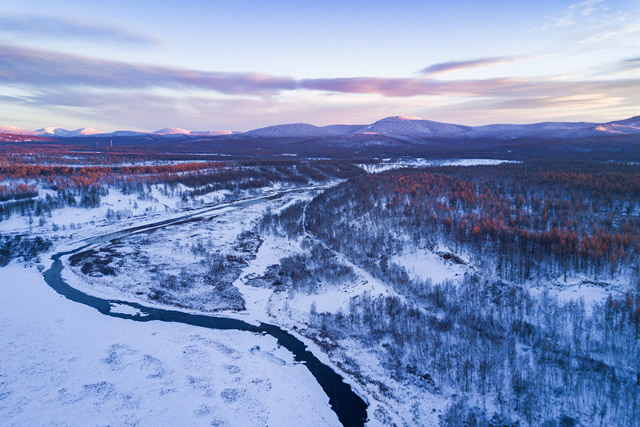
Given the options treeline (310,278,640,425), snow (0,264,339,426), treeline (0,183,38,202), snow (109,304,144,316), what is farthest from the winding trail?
treeline (0,183,38,202)

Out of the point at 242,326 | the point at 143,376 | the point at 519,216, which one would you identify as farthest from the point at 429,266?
the point at 143,376

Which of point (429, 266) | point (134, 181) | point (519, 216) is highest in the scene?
point (134, 181)

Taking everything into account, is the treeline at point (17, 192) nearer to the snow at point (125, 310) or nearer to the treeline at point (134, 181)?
the treeline at point (134, 181)

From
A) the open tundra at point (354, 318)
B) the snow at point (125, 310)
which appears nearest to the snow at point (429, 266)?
the open tundra at point (354, 318)

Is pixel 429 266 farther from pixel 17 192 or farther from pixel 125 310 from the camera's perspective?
pixel 17 192

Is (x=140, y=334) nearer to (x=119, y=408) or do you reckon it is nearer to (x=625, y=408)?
(x=119, y=408)

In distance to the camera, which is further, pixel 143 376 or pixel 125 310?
pixel 125 310

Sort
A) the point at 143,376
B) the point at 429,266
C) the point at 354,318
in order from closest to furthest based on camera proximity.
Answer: the point at 143,376 < the point at 354,318 < the point at 429,266

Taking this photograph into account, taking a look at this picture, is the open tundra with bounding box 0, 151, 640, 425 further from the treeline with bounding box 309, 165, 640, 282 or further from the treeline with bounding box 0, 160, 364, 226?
the treeline with bounding box 0, 160, 364, 226
